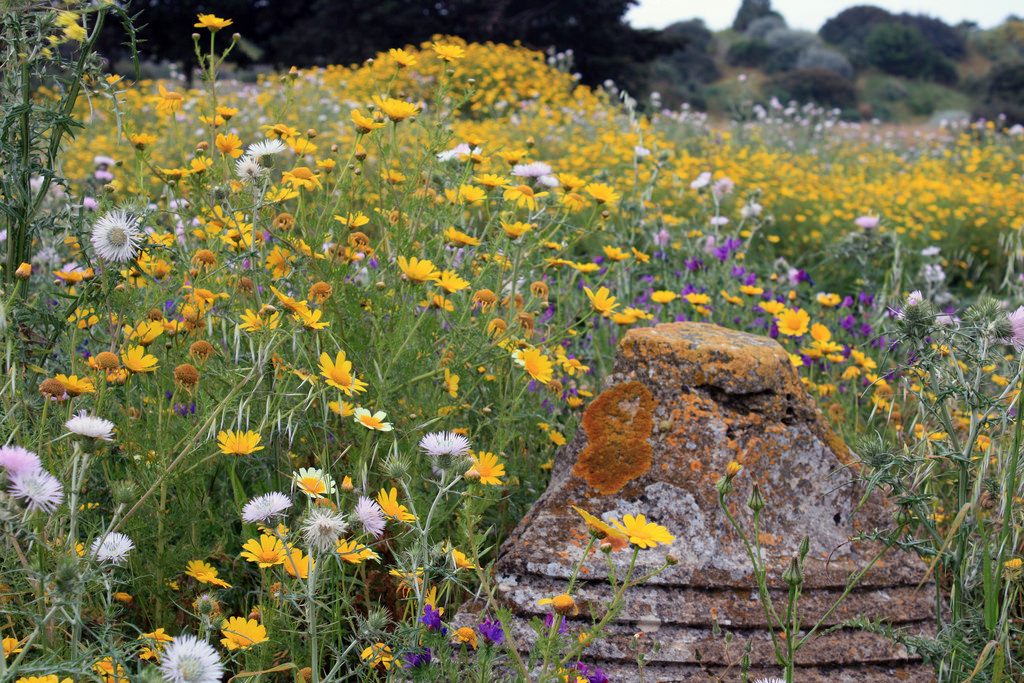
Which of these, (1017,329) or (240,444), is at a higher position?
Answer: (1017,329)

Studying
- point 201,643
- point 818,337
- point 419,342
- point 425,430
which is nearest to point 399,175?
point 419,342

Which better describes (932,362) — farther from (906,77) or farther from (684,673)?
(906,77)

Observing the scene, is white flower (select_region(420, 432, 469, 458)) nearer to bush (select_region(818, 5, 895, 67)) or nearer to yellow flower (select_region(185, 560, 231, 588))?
yellow flower (select_region(185, 560, 231, 588))

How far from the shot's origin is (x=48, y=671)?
1169 millimetres

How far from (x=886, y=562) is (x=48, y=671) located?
170cm

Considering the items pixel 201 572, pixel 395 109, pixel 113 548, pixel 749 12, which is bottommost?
pixel 201 572

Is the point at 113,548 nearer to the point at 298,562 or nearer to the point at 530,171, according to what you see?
the point at 298,562

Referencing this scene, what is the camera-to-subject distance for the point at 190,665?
1059 millimetres

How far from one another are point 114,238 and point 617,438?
115 cm

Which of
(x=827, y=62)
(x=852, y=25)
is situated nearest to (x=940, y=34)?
(x=852, y=25)

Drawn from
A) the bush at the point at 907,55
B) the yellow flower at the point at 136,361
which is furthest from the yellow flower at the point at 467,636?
the bush at the point at 907,55

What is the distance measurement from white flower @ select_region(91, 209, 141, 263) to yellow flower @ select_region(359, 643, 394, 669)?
866 mm

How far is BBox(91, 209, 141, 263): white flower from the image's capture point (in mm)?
1692

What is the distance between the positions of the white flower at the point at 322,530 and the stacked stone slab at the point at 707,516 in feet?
2.17
